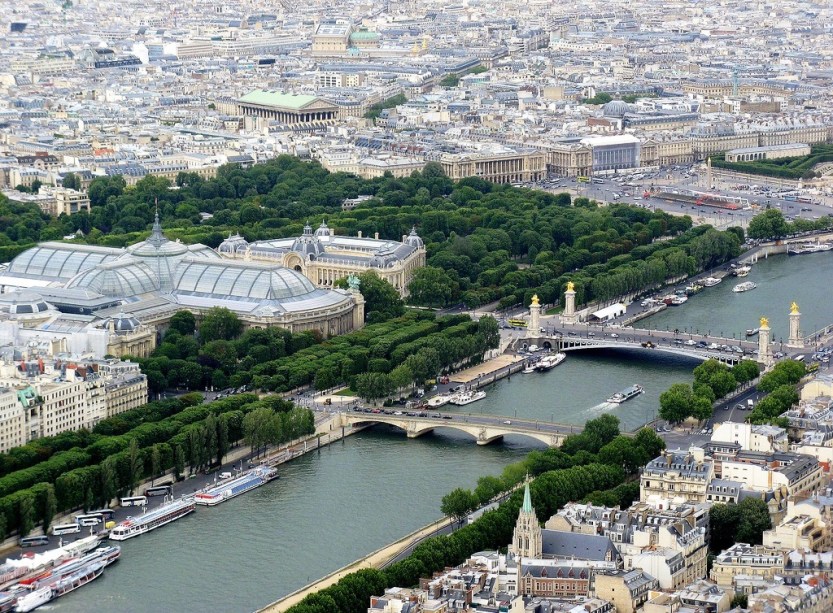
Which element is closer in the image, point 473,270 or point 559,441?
point 559,441

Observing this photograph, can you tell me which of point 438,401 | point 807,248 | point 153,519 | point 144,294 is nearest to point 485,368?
point 438,401

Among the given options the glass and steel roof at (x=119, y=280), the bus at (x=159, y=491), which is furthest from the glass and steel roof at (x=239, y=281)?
the bus at (x=159, y=491)

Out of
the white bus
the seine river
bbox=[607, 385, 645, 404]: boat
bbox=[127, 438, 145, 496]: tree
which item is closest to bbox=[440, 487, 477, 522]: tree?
→ the seine river

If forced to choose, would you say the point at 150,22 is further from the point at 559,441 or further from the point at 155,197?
the point at 559,441

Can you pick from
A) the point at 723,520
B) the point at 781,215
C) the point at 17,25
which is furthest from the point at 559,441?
the point at 17,25

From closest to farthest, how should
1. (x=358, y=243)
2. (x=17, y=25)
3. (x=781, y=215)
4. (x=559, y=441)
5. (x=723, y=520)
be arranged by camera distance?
(x=723, y=520) → (x=559, y=441) → (x=358, y=243) → (x=781, y=215) → (x=17, y=25)

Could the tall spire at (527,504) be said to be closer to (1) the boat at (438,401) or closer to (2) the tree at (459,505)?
(2) the tree at (459,505)

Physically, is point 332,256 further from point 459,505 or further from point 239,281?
point 459,505

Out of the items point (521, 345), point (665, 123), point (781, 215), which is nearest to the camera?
point (521, 345)

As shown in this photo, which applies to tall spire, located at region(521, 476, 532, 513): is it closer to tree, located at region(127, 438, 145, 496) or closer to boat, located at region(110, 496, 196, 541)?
boat, located at region(110, 496, 196, 541)
